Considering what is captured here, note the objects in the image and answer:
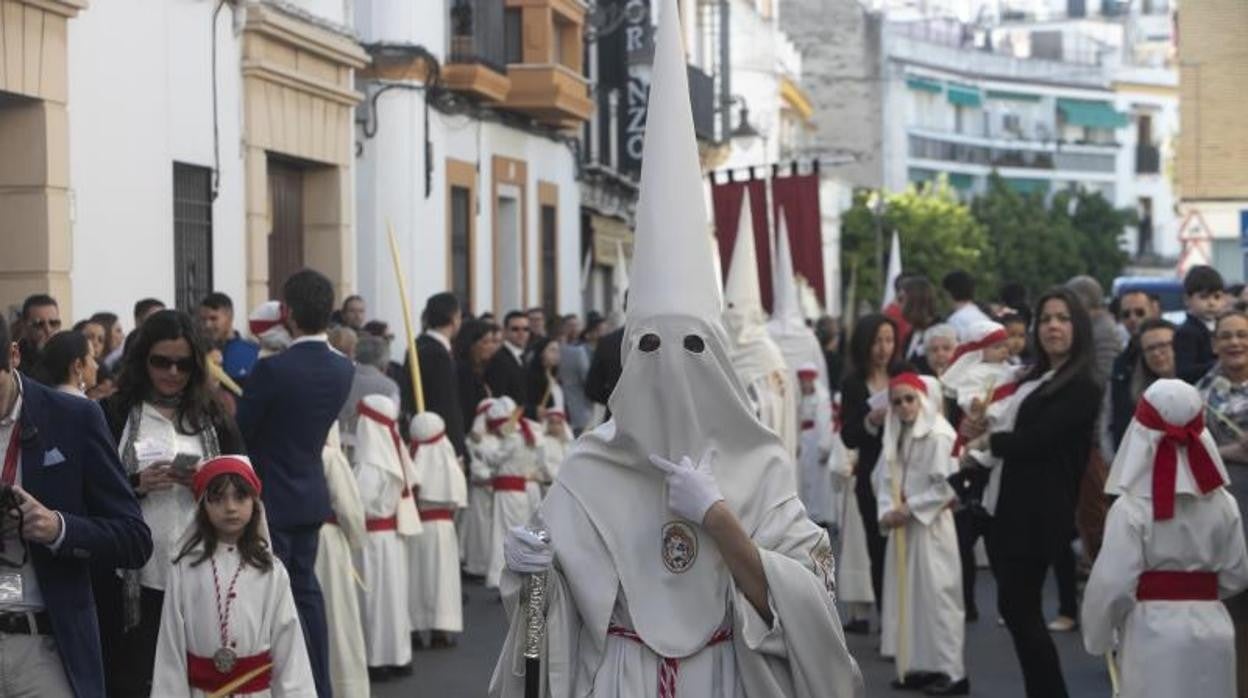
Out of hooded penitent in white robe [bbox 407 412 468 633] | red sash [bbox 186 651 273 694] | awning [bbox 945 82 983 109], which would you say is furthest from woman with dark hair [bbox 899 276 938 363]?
awning [bbox 945 82 983 109]

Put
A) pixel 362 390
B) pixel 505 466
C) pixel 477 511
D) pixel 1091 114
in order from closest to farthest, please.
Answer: pixel 362 390 → pixel 505 466 → pixel 477 511 → pixel 1091 114

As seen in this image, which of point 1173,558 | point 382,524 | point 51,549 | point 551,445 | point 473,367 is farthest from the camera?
point 551,445

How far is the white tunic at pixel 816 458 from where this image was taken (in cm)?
2169

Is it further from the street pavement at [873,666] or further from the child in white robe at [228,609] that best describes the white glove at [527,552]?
the street pavement at [873,666]

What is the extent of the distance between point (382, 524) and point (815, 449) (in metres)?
9.64

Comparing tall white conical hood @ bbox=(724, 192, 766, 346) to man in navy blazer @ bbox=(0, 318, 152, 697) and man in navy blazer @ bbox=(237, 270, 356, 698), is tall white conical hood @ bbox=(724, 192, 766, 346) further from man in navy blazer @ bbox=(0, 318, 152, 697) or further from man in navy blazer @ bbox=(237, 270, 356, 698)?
man in navy blazer @ bbox=(0, 318, 152, 697)

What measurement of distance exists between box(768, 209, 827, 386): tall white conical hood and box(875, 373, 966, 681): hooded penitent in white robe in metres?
9.35

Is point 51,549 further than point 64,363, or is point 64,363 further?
point 64,363

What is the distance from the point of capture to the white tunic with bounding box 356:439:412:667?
1288 cm

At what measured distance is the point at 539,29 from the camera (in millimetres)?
30438

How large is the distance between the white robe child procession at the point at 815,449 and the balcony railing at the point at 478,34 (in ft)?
21.6

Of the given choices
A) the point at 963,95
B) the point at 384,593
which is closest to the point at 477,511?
the point at 384,593

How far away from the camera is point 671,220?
6312mm

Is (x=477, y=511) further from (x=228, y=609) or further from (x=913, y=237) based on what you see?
(x=913, y=237)
